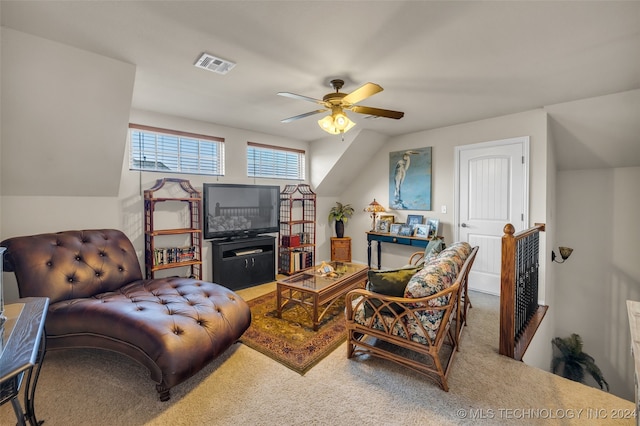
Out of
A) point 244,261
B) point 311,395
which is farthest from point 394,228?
point 311,395

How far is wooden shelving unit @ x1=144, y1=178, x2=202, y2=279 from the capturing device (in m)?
3.46

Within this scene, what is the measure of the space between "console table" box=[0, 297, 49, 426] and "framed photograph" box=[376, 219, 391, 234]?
4350 mm

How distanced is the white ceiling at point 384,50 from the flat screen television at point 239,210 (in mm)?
1184

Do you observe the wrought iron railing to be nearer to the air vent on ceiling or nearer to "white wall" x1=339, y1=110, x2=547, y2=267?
"white wall" x1=339, y1=110, x2=547, y2=267

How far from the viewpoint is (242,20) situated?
1.81 m

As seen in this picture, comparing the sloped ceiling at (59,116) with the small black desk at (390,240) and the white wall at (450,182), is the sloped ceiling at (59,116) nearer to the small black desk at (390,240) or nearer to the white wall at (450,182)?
the small black desk at (390,240)

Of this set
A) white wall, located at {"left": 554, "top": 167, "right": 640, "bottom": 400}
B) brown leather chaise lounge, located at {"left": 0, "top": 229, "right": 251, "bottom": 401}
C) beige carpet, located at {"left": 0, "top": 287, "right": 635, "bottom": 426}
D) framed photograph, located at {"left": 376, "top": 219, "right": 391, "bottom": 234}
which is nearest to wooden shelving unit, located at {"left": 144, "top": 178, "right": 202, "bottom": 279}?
brown leather chaise lounge, located at {"left": 0, "top": 229, "right": 251, "bottom": 401}

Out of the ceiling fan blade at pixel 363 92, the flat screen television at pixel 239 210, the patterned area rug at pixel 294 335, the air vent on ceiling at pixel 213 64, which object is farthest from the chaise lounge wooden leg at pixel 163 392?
the ceiling fan blade at pixel 363 92

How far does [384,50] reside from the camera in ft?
7.06

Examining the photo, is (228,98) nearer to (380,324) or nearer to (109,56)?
(109,56)

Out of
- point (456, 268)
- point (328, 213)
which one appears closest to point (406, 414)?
point (456, 268)

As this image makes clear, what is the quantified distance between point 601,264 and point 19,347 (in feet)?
20.1

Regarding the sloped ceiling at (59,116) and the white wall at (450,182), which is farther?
the white wall at (450,182)

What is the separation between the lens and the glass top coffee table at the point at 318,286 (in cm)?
283
